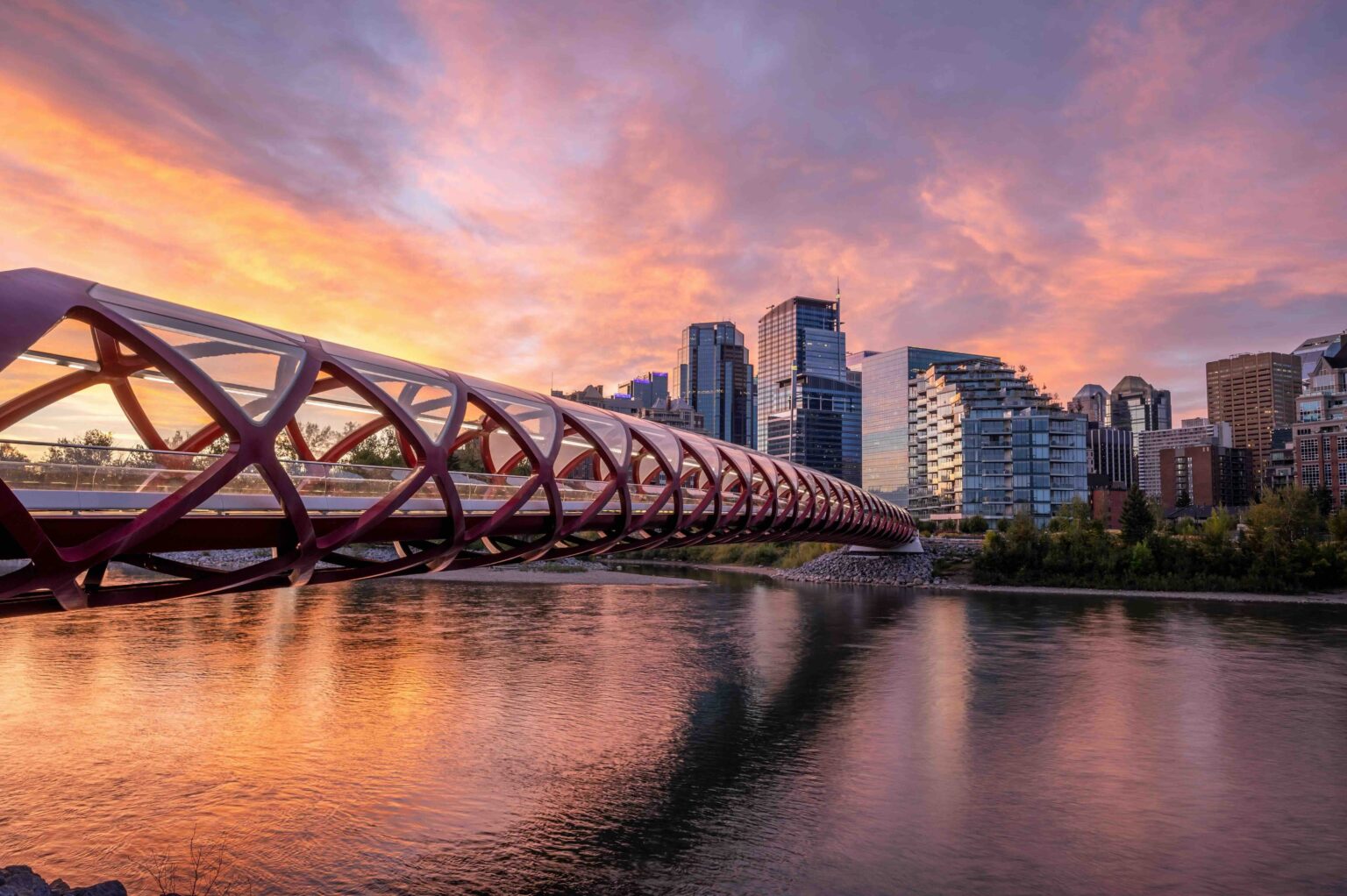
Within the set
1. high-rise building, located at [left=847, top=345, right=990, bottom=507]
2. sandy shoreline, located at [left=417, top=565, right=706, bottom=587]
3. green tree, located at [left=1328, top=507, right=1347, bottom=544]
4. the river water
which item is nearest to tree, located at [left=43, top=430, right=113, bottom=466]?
the river water

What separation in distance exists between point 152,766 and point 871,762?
15159 mm

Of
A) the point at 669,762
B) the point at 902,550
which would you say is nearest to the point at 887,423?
the point at 902,550

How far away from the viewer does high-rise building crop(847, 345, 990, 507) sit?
17975cm

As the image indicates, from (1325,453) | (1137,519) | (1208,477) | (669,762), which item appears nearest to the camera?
(669,762)

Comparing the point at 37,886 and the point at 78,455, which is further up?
the point at 78,455

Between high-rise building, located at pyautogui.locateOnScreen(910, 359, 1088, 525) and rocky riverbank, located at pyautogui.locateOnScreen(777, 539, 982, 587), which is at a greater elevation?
high-rise building, located at pyautogui.locateOnScreen(910, 359, 1088, 525)

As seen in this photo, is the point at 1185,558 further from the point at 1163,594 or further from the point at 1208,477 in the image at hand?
the point at 1208,477

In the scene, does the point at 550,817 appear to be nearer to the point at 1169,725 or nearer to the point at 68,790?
the point at 68,790

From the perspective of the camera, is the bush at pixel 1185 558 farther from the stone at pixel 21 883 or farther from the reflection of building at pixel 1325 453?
the stone at pixel 21 883

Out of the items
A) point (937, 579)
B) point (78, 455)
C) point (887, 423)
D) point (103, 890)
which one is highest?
point (887, 423)

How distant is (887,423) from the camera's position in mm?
184875

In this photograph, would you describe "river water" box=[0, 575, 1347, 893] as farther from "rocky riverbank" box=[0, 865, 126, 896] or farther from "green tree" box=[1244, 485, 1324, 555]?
"green tree" box=[1244, 485, 1324, 555]

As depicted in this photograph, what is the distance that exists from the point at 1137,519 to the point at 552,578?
5349 cm

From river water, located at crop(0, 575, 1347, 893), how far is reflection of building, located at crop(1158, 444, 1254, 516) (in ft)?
551
